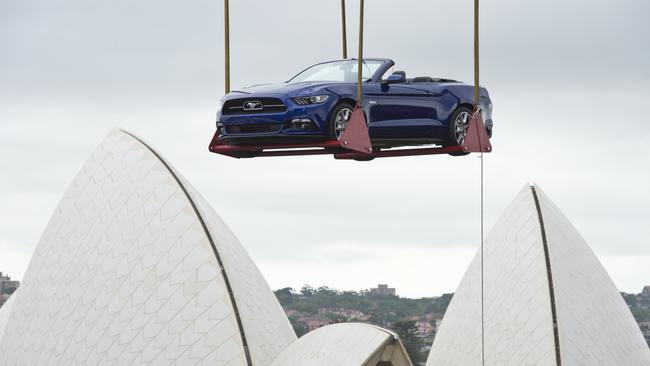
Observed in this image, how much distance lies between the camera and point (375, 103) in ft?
79.5

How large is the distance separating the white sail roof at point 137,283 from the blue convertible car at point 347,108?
74.1 ft

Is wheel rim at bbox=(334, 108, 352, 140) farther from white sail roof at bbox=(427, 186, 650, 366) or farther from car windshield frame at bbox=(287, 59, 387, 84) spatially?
white sail roof at bbox=(427, 186, 650, 366)

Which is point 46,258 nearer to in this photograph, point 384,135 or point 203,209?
point 203,209

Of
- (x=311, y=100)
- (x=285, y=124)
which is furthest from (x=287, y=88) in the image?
(x=285, y=124)

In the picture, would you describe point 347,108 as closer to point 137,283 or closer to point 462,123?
point 462,123

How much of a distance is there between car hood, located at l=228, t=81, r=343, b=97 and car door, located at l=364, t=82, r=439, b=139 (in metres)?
0.78

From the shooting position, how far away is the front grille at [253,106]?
77.1 ft

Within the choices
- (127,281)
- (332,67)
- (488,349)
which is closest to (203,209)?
(127,281)

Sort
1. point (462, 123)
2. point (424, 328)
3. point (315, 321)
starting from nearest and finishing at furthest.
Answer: point (462, 123) → point (424, 328) → point (315, 321)

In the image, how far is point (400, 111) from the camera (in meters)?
24.6

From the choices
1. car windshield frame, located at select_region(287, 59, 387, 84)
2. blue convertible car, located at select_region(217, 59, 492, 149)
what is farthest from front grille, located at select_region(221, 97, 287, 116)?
car windshield frame, located at select_region(287, 59, 387, 84)

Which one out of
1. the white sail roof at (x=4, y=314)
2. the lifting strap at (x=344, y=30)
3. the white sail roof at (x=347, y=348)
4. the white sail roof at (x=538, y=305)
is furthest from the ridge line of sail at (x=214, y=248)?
the lifting strap at (x=344, y=30)

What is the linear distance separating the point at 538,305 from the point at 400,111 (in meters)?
28.9

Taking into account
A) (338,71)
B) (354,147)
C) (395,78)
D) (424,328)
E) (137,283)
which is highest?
(424,328)
